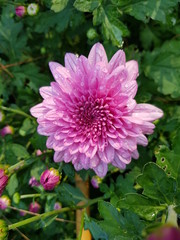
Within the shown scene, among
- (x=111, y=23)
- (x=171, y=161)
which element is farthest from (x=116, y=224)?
(x=111, y=23)

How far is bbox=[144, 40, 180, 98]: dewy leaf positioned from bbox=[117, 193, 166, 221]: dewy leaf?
0.61 metres

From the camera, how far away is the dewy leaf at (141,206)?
0.86 meters

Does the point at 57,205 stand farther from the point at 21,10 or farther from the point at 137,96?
the point at 21,10

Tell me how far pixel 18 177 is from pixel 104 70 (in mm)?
695

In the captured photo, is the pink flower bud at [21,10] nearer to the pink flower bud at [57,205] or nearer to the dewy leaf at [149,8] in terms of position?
the dewy leaf at [149,8]

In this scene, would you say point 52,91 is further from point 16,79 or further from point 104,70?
point 16,79

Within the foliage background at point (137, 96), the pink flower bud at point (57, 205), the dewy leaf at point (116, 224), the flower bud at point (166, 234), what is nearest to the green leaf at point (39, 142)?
the foliage background at point (137, 96)

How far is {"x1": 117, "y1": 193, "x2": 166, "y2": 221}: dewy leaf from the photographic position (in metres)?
0.86

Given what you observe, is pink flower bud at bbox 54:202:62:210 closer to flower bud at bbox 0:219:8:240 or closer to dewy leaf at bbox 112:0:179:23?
flower bud at bbox 0:219:8:240

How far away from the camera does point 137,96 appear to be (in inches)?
49.4

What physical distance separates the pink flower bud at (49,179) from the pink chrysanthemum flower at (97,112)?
0.34ft

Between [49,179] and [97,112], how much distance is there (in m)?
0.26

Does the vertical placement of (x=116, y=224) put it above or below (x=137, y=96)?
below

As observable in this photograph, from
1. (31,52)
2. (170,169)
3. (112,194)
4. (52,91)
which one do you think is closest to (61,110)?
(52,91)
